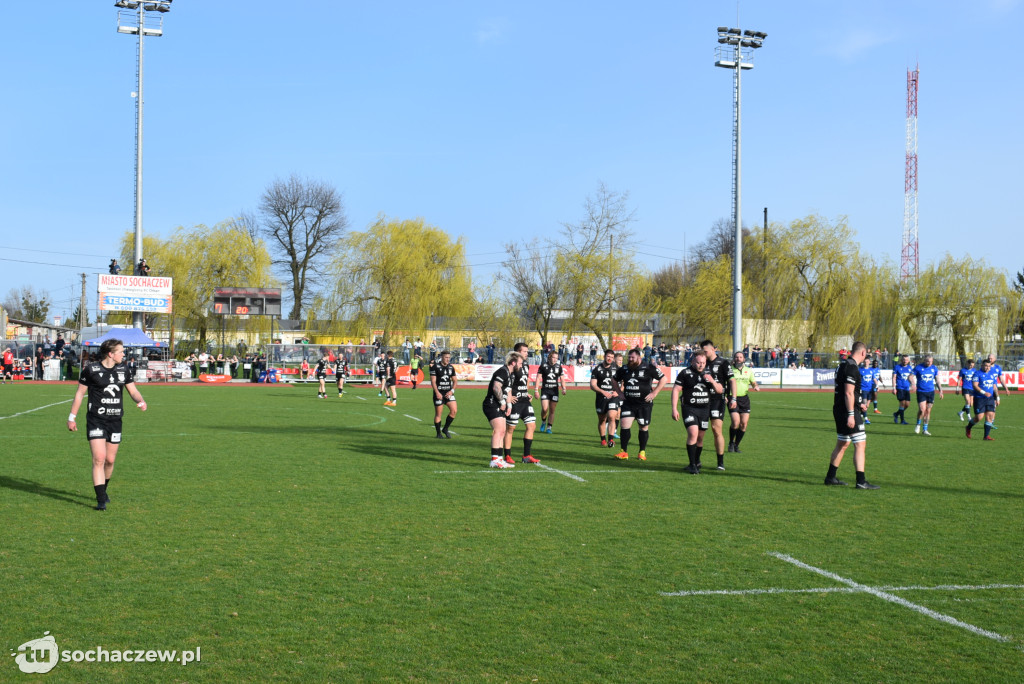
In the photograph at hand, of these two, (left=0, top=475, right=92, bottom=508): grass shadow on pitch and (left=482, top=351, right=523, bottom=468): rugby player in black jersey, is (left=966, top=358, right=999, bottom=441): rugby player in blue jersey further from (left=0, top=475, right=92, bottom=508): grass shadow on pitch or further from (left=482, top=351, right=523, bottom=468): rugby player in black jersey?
(left=0, top=475, right=92, bottom=508): grass shadow on pitch

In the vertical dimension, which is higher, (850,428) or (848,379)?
(848,379)

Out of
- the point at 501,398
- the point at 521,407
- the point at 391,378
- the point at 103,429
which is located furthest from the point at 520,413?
the point at 391,378

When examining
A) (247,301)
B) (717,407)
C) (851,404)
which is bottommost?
(717,407)

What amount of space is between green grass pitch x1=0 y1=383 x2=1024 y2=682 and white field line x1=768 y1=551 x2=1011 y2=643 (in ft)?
0.24

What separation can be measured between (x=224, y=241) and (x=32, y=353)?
56.4ft

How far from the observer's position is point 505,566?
24.6 feet

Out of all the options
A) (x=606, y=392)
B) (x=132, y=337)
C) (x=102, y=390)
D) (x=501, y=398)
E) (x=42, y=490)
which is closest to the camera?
(x=102, y=390)

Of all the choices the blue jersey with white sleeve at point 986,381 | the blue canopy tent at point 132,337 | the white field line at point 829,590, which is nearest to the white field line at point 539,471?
the white field line at point 829,590

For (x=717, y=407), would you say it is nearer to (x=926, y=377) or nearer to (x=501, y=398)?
(x=501, y=398)

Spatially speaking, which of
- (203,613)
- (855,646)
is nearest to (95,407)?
(203,613)

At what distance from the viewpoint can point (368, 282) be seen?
5878 cm

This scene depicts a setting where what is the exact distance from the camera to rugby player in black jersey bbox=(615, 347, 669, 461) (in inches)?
581

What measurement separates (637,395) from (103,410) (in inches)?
332

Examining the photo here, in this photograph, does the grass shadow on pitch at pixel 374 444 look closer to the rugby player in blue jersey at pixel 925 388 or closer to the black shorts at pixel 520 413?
the black shorts at pixel 520 413
